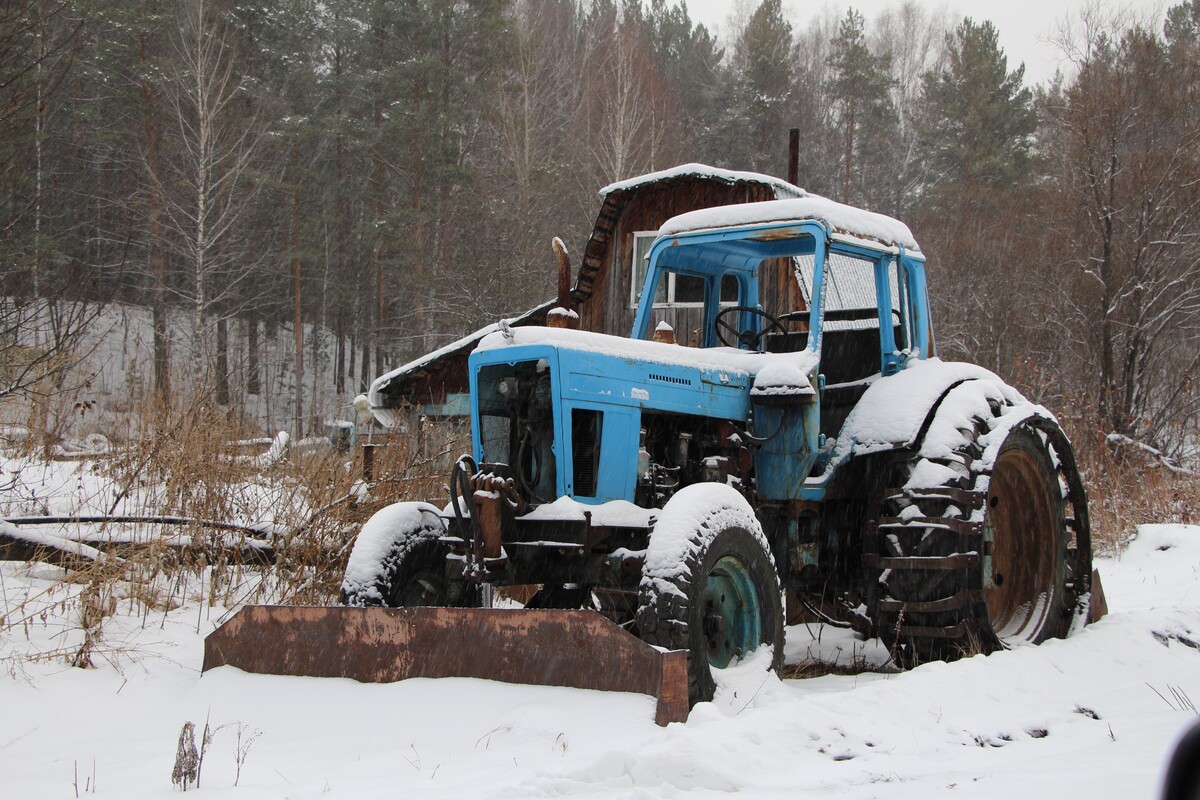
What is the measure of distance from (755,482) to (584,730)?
210 centimetres

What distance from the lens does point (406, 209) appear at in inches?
1113

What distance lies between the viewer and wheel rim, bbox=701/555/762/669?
176 inches

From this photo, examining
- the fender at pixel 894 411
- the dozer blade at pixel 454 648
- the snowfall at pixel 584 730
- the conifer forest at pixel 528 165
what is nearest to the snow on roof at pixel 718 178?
the conifer forest at pixel 528 165

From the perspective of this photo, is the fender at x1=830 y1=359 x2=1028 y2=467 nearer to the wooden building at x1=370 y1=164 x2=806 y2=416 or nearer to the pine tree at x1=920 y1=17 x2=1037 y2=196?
the wooden building at x1=370 y1=164 x2=806 y2=416

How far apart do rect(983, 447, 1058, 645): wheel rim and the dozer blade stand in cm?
301

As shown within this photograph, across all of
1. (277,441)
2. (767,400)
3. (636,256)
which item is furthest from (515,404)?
(636,256)

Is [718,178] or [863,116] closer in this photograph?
[718,178]

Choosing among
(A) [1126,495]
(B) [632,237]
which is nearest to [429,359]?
(B) [632,237]

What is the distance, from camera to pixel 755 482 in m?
5.47

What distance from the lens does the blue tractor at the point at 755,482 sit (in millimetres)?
4570

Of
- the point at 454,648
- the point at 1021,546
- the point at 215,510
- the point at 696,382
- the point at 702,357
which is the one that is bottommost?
the point at 454,648

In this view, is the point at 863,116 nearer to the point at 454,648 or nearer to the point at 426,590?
the point at 426,590

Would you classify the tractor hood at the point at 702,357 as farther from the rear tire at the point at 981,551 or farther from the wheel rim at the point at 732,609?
the wheel rim at the point at 732,609

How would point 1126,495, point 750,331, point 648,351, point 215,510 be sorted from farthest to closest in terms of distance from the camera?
1. point 1126,495
2. point 215,510
3. point 750,331
4. point 648,351
